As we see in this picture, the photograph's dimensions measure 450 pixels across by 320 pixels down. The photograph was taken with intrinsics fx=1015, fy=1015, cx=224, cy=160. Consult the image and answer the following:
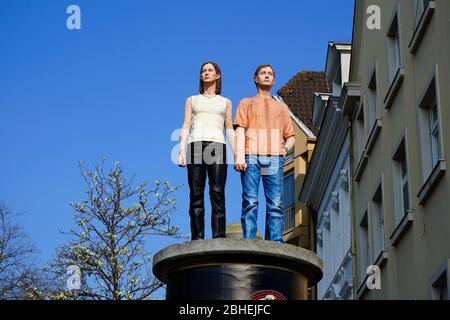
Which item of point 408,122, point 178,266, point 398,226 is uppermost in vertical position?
point 408,122

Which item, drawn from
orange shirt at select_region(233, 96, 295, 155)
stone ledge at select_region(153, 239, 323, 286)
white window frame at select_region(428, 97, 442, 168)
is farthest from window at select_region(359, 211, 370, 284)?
stone ledge at select_region(153, 239, 323, 286)

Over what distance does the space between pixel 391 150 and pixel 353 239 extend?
201 inches

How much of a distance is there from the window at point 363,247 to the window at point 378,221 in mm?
1313

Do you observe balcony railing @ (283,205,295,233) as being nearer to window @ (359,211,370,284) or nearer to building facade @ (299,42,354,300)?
building facade @ (299,42,354,300)

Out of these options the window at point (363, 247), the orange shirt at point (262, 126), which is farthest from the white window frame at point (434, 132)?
the window at point (363, 247)

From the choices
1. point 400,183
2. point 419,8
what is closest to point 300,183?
point 400,183

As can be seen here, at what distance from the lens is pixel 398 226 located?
62.5 ft

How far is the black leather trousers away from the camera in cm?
1287

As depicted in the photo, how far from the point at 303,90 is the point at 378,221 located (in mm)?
17807

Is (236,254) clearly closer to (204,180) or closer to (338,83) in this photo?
(204,180)
